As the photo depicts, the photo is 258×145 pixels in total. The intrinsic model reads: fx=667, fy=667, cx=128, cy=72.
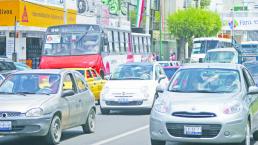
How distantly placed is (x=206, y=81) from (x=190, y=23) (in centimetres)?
6620

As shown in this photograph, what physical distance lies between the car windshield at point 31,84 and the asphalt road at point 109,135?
1060mm

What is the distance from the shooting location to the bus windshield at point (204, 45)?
61750mm

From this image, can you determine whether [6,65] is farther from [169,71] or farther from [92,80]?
[169,71]

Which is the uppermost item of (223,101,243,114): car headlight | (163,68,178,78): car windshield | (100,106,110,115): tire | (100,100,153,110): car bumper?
(223,101,243,114): car headlight

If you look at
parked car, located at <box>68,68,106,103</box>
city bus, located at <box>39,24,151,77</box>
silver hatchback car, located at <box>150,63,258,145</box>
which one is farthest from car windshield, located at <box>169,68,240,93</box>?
city bus, located at <box>39,24,151,77</box>

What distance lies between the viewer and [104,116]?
65.9 feet

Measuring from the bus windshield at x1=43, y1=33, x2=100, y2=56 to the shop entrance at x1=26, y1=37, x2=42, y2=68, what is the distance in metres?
11.5

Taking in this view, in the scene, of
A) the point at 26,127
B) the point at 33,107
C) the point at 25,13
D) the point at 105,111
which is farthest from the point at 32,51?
the point at 26,127

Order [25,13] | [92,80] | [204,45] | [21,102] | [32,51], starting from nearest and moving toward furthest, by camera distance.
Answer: [21,102] < [92,80] < [25,13] < [32,51] < [204,45]

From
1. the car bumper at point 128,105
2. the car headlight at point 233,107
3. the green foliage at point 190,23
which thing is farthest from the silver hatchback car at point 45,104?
the green foliage at point 190,23

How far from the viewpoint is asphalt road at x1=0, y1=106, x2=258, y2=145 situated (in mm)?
13586

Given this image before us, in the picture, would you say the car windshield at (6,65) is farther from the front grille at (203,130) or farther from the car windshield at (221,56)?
the car windshield at (221,56)

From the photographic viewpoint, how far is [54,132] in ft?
42.3

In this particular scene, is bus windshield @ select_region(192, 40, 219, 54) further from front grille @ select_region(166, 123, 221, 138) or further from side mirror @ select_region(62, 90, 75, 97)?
front grille @ select_region(166, 123, 221, 138)
